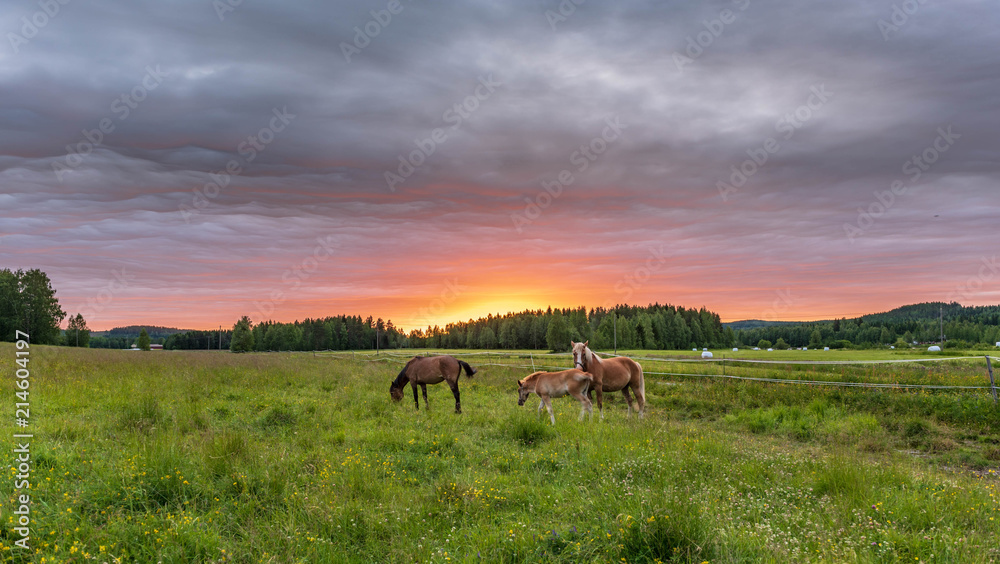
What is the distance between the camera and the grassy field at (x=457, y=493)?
4383 mm

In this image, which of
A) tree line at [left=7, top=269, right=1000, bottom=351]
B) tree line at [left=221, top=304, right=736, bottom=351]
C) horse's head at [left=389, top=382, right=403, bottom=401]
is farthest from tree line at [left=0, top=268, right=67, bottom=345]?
horse's head at [left=389, top=382, right=403, bottom=401]

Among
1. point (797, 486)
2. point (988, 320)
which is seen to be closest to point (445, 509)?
point (797, 486)

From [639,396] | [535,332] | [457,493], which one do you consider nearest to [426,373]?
[639,396]

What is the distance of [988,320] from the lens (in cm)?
16575

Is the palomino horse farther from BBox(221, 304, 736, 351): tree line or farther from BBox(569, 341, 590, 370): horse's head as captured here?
BBox(221, 304, 736, 351): tree line

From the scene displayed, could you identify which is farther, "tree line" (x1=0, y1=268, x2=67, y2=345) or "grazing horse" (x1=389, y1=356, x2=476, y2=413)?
"tree line" (x1=0, y1=268, x2=67, y2=345)

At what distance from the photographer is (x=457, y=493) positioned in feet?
18.8

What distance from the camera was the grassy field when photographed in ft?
14.4

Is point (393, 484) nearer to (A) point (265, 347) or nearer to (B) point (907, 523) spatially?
(B) point (907, 523)

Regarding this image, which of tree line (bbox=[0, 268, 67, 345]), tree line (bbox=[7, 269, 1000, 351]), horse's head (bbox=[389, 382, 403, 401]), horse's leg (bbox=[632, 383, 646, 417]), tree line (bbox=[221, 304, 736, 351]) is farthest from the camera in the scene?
tree line (bbox=[221, 304, 736, 351])

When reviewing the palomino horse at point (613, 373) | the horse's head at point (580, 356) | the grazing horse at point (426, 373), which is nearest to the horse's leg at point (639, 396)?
the palomino horse at point (613, 373)

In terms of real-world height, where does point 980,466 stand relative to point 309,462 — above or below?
below

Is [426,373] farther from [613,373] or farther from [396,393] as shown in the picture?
[613,373]

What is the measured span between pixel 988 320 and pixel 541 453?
231408mm
